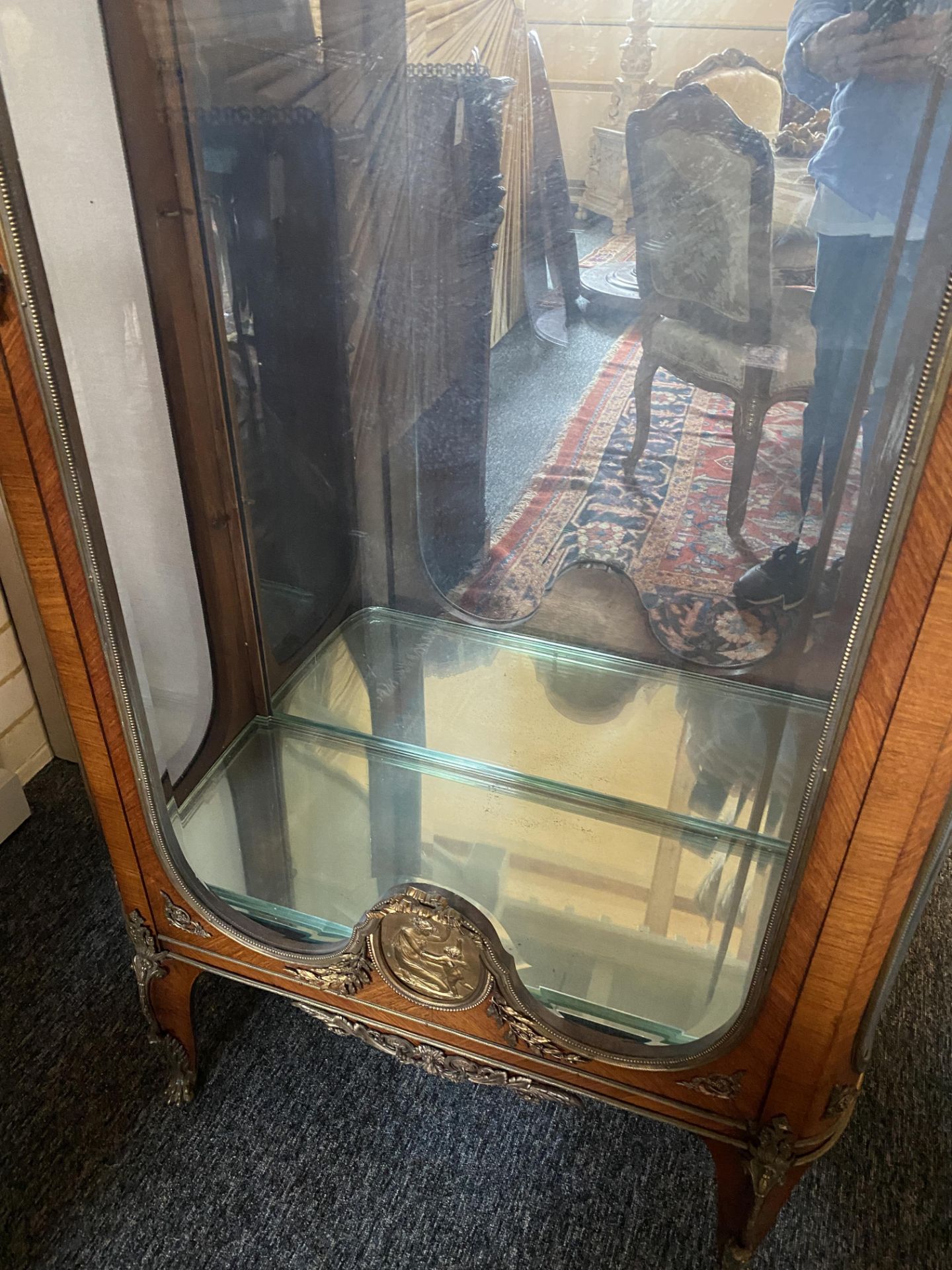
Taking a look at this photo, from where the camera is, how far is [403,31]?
2.10 ft

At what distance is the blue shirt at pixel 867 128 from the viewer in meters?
0.47

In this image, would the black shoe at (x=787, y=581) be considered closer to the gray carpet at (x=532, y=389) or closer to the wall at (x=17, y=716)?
the gray carpet at (x=532, y=389)

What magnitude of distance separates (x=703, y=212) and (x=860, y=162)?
0.31ft

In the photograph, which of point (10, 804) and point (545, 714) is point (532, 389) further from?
point (10, 804)

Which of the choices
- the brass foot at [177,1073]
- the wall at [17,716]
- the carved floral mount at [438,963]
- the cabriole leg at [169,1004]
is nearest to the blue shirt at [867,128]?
the carved floral mount at [438,963]

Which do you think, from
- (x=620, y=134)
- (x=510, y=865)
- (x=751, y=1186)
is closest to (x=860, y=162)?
(x=620, y=134)

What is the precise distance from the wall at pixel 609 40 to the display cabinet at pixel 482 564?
0.06 ft

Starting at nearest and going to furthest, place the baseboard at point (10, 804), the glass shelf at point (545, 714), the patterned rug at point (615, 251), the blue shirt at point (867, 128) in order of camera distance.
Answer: the blue shirt at point (867, 128) → the patterned rug at point (615, 251) → the glass shelf at point (545, 714) → the baseboard at point (10, 804)

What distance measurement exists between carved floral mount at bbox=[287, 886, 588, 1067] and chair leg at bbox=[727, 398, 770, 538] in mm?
328

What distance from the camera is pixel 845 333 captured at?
52cm

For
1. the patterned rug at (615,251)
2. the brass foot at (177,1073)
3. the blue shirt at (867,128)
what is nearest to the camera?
the blue shirt at (867,128)

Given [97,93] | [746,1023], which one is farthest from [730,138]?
[746,1023]

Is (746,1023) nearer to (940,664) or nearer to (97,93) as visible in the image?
(940,664)

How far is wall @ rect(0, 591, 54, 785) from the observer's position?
47.8 inches
